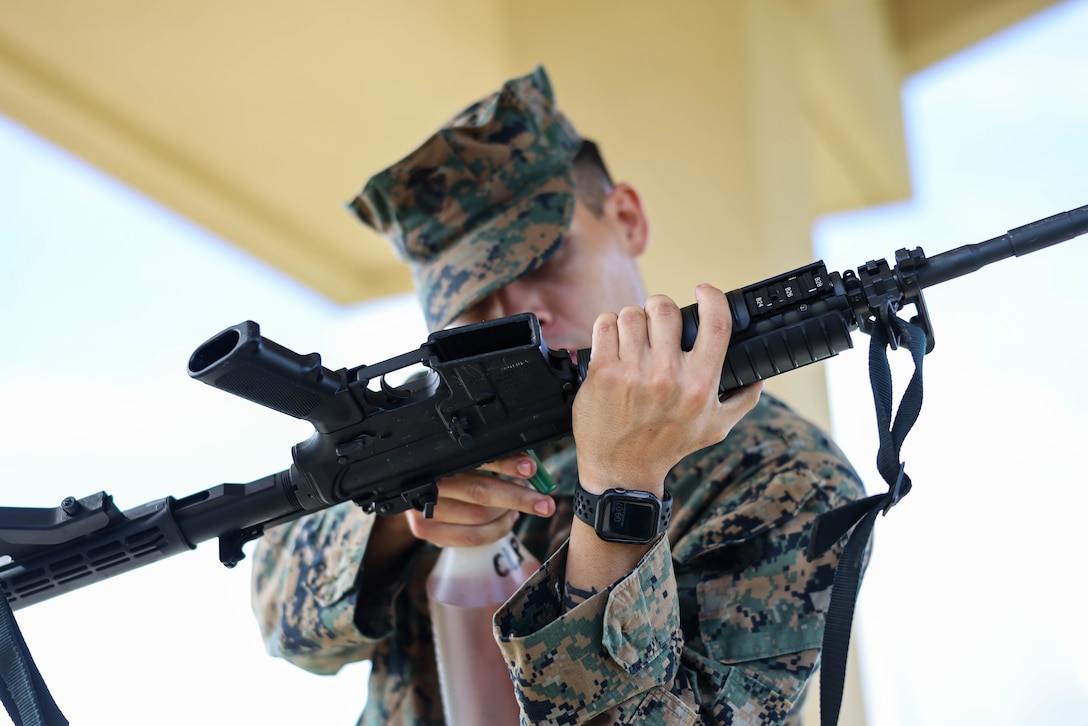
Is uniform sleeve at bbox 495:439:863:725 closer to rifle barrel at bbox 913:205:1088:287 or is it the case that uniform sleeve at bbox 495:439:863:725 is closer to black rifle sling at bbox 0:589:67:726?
rifle barrel at bbox 913:205:1088:287

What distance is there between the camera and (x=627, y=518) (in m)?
1.01

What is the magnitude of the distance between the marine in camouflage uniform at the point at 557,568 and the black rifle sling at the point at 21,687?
0.39 metres

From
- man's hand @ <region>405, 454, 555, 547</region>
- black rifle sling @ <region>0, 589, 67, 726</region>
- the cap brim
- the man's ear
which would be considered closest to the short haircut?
the man's ear

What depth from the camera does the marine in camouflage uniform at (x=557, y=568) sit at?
1029 millimetres

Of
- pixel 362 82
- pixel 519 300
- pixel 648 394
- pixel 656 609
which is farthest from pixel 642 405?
pixel 362 82

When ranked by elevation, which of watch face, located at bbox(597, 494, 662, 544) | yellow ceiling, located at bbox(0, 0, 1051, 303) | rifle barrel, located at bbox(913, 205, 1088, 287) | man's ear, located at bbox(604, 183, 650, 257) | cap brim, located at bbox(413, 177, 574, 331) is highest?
yellow ceiling, located at bbox(0, 0, 1051, 303)

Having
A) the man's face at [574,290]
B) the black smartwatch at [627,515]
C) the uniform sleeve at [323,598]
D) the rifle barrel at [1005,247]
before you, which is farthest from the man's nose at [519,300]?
the rifle barrel at [1005,247]

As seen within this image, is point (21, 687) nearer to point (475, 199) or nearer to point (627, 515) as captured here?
point (627, 515)

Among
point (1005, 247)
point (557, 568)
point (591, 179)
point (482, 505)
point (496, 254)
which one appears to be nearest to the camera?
point (1005, 247)

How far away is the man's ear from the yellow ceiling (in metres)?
0.52

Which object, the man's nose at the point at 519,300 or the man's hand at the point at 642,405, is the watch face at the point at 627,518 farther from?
the man's nose at the point at 519,300

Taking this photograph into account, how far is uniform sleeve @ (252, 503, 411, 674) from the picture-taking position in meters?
1.42

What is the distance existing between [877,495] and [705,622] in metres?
0.27

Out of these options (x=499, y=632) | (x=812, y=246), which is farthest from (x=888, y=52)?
(x=499, y=632)
